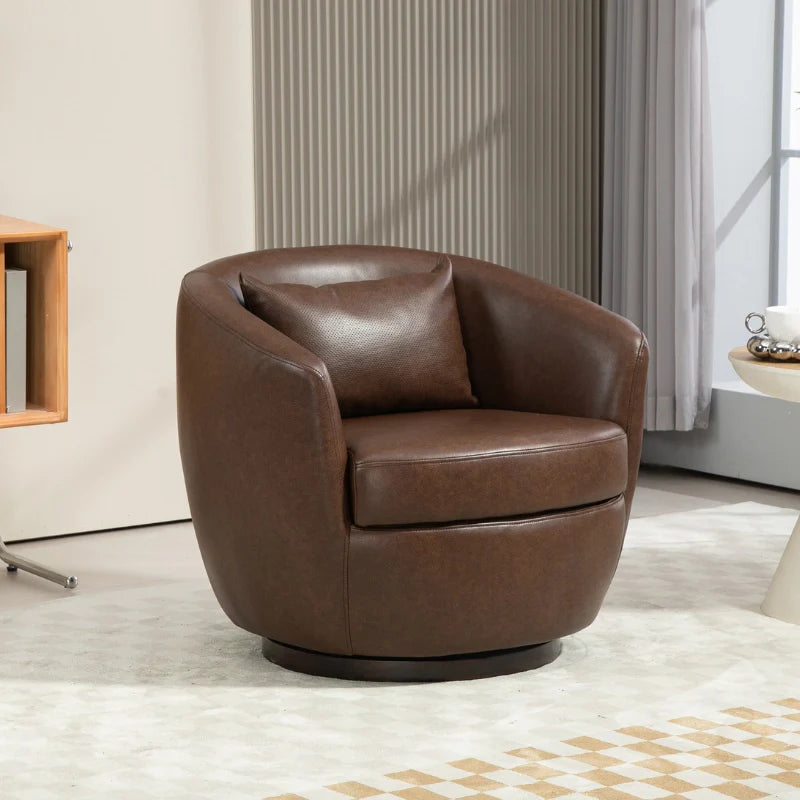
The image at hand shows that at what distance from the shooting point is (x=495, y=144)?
16.3 ft

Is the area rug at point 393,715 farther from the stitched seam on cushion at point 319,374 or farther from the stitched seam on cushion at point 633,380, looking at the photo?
the stitched seam on cushion at point 633,380

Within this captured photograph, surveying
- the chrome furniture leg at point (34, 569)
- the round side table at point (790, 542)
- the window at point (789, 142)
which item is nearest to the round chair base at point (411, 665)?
the round side table at point (790, 542)

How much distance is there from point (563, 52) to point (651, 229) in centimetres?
67

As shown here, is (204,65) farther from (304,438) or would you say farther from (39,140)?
(304,438)

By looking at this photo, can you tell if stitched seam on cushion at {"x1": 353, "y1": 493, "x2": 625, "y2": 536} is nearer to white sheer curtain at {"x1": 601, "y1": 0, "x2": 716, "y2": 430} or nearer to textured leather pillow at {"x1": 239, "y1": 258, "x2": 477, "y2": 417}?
textured leather pillow at {"x1": 239, "y1": 258, "x2": 477, "y2": 417}

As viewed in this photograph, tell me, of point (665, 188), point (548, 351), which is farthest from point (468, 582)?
point (665, 188)

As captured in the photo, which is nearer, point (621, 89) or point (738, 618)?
point (738, 618)

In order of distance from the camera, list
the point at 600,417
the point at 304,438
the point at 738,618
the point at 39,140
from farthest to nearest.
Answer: the point at 39,140, the point at 738,618, the point at 600,417, the point at 304,438

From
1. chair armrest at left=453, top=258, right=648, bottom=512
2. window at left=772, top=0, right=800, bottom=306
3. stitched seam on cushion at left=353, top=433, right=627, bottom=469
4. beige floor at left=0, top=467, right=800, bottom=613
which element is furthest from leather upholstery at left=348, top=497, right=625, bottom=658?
window at left=772, top=0, right=800, bottom=306

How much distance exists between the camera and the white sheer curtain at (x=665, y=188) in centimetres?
480

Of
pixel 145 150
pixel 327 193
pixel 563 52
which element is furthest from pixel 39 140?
pixel 563 52

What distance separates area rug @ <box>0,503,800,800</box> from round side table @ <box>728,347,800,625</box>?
5 cm

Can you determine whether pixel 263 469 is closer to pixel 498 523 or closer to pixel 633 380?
pixel 498 523

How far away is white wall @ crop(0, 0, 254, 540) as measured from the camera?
13.1 ft
